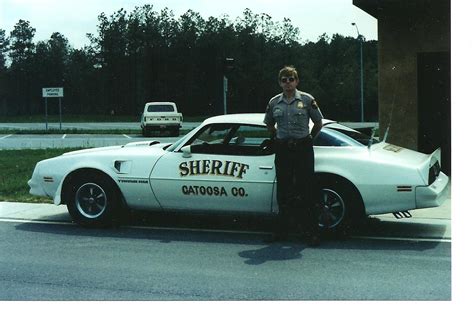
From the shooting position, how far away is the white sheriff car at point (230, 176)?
675cm

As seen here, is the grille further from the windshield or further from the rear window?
the rear window

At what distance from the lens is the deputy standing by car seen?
21.9ft

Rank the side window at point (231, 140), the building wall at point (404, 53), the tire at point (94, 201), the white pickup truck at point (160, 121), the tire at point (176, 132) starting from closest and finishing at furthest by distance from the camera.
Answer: the side window at point (231, 140) → the tire at point (94, 201) → the building wall at point (404, 53) → the white pickup truck at point (160, 121) → the tire at point (176, 132)

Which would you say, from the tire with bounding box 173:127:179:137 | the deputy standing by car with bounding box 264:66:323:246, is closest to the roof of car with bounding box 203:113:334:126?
the deputy standing by car with bounding box 264:66:323:246

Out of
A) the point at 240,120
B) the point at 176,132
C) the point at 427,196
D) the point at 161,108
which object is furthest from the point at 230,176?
the point at 161,108

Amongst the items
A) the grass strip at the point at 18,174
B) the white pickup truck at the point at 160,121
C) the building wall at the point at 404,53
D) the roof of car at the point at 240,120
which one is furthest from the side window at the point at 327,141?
the white pickup truck at the point at 160,121

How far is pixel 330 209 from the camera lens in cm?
693

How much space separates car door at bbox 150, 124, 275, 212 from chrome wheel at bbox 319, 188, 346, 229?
528 millimetres

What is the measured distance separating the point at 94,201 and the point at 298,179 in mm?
2418

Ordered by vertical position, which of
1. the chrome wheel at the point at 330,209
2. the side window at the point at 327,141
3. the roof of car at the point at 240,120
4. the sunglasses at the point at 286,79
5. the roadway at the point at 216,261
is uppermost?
the sunglasses at the point at 286,79

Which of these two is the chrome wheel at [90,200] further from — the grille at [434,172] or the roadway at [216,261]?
the grille at [434,172]
